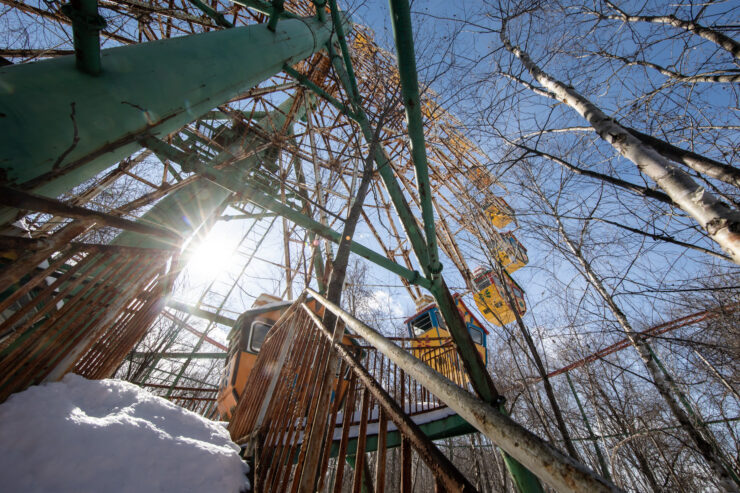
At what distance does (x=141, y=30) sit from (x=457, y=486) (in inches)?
296

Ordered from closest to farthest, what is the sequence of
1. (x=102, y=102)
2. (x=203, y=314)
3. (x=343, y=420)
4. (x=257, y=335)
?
(x=343, y=420) < (x=102, y=102) < (x=257, y=335) < (x=203, y=314)

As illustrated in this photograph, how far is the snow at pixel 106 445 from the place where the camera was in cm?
153

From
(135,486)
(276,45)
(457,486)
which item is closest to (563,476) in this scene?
(457,486)

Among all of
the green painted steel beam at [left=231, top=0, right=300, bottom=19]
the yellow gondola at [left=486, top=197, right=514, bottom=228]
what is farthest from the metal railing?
the yellow gondola at [left=486, top=197, right=514, bottom=228]

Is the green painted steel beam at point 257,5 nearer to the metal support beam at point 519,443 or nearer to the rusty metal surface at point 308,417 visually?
the rusty metal surface at point 308,417

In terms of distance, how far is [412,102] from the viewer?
2.30 m

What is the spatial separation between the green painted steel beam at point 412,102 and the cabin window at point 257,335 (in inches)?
203

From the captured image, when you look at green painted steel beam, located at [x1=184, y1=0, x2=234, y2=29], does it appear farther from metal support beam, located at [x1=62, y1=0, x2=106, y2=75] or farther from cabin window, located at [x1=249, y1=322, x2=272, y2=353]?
cabin window, located at [x1=249, y1=322, x2=272, y2=353]

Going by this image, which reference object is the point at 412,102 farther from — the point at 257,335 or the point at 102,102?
the point at 257,335

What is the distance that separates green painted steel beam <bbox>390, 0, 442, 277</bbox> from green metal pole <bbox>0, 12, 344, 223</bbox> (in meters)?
1.60

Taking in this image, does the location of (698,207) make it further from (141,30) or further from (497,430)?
(141,30)

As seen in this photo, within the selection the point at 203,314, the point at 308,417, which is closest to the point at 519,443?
the point at 308,417

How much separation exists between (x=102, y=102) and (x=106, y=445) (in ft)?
7.00

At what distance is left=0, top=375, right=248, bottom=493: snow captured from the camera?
1534mm
